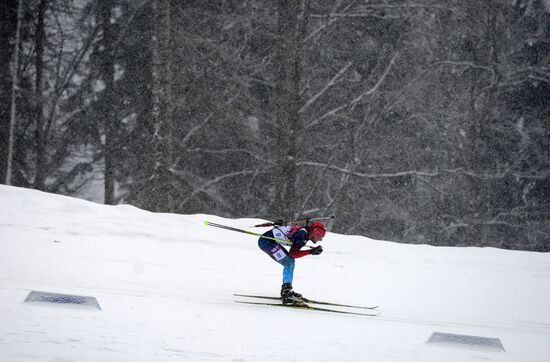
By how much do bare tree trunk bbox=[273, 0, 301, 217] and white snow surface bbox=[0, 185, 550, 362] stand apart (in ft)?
18.5

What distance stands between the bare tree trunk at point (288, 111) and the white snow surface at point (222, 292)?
565 cm

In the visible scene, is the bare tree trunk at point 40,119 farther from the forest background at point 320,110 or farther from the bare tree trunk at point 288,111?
the bare tree trunk at point 288,111

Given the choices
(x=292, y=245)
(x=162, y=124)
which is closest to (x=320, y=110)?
(x=162, y=124)

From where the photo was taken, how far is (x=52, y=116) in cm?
2520

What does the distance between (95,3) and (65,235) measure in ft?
51.7

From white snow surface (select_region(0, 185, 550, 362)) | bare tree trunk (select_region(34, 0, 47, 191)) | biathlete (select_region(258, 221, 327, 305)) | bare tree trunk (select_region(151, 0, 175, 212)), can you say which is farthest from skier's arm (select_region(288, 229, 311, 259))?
bare tree trunk (select_region(34, 0, 47, 191))

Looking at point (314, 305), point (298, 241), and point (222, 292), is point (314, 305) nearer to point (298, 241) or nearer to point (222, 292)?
point (298, 241)

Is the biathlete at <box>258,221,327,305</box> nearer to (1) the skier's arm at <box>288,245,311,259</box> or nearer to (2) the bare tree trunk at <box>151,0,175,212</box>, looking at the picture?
(1) the skier's arm at <box>288,245,311,259</box>

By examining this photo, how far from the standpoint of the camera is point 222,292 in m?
9.52

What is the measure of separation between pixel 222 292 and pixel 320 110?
50.5 feet

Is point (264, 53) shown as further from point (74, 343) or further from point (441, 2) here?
point (74, 343)

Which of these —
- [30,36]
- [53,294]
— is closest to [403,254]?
[53,294]

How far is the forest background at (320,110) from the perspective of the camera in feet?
76.3

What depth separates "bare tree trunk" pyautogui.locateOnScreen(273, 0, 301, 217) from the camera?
18.6m
